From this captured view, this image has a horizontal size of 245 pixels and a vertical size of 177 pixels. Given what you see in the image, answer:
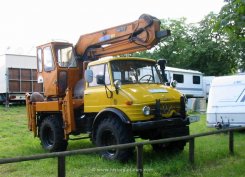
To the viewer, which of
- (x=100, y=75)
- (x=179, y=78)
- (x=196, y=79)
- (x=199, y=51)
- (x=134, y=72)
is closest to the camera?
(x=100, y=75)

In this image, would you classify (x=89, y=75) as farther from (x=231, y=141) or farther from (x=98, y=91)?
(x=231, y=141)

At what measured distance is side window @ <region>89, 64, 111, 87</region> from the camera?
847 cm

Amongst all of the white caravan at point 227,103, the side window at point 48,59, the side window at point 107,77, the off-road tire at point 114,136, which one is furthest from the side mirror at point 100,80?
the white caravan at point 227,103

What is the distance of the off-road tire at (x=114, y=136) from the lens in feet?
25.6

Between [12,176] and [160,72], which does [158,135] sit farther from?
[12,176]

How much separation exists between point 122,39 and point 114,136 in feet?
9.27

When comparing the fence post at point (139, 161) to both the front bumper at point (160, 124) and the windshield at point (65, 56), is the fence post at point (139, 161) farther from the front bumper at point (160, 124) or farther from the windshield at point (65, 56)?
the windshield at point (65, 56)

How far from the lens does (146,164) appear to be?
7.84m

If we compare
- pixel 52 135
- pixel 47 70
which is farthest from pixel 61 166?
Result: pixel 47 70

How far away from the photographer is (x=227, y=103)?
13.1m

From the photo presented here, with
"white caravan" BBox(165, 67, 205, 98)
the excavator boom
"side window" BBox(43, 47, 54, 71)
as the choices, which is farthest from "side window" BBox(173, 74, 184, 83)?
"side window" BBox(43, 47, 54, 71)

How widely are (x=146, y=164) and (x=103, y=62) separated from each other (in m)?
2.52

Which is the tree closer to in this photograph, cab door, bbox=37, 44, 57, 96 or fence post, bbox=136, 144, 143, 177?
fence post, bbox=136, 144, 143, 177

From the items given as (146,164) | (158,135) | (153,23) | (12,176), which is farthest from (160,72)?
(12,176)
